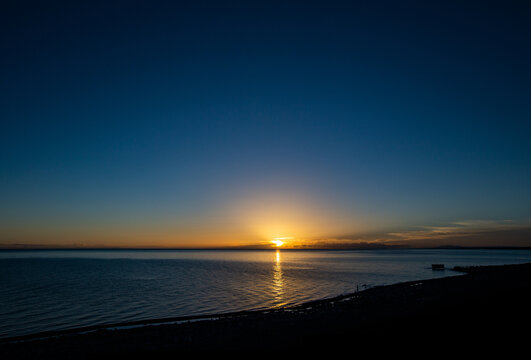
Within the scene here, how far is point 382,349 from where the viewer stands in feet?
44.2

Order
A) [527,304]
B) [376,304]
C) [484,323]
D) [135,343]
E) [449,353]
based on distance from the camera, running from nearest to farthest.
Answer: [449,353] → [484,323] → [135,343] → [527,304] → [376,304]

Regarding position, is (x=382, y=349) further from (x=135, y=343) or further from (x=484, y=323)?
(x=135, y=343)

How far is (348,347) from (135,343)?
1270cm

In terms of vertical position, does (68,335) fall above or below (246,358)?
below

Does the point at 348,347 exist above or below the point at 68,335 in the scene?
above

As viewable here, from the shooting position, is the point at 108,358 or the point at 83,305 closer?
the point at 108,358

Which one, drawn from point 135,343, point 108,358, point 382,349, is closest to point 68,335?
point 135,343

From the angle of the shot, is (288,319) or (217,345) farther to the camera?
(288,319)

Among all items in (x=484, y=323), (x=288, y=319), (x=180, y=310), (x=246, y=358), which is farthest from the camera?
(x=180, y=310)

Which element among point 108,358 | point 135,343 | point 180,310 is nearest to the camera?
point 108,358

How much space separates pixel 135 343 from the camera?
760 inches

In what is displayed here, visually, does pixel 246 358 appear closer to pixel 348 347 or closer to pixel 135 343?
pixel 348 347

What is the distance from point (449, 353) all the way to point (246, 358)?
815 cm

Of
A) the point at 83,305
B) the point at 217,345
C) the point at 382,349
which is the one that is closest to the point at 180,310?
the point at 83,305
